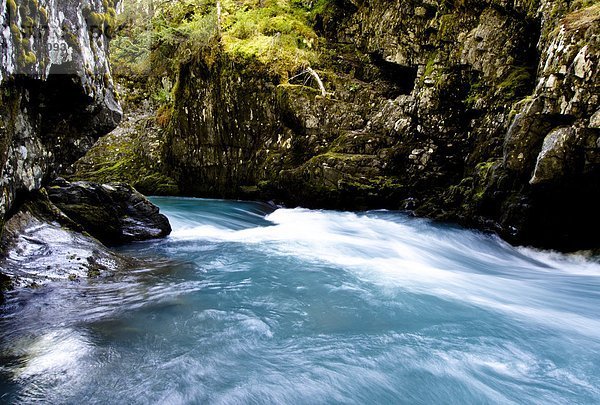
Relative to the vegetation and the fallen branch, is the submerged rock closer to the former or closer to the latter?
the fallen branch

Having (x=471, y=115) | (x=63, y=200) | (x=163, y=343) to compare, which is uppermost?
(x=471, y=115)

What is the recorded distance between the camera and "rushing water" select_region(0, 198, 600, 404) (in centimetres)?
284

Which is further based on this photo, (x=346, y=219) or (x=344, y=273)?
(x=346, y=219)

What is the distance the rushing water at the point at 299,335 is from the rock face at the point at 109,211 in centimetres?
65

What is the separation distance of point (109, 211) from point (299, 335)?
16.3ft

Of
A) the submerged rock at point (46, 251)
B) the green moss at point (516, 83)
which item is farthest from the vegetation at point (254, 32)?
the submerged rock at point (46, 251)

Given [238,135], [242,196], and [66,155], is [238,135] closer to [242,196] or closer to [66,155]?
[242,196]

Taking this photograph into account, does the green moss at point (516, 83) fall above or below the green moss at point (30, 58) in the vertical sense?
above

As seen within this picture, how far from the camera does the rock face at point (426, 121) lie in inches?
277

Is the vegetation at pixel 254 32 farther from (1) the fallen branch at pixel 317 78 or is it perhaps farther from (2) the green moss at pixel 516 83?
(2) the green moss at pixel 516 83

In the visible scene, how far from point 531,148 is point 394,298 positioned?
4829 millimetres

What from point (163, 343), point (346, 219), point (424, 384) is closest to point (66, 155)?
point (163, 343)

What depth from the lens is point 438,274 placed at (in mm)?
6191

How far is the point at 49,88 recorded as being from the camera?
4035 mm
